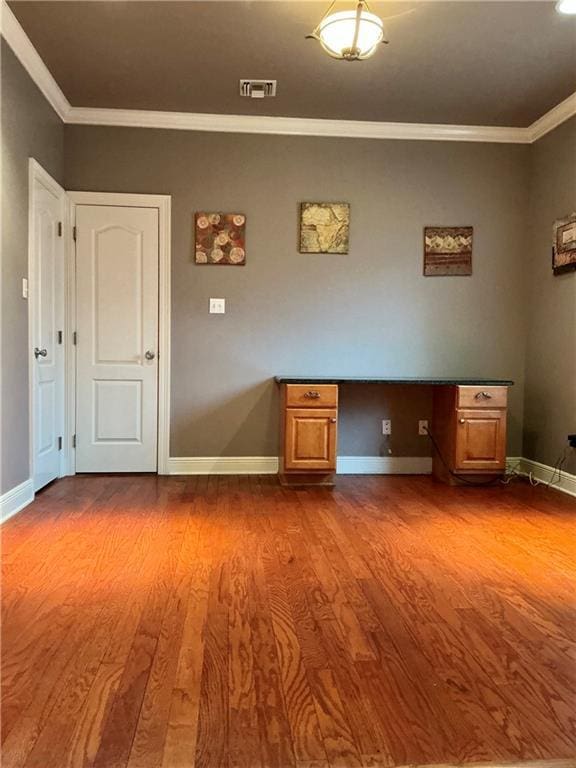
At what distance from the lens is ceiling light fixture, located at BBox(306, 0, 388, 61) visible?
2.46 meters

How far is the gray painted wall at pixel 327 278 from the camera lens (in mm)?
4066

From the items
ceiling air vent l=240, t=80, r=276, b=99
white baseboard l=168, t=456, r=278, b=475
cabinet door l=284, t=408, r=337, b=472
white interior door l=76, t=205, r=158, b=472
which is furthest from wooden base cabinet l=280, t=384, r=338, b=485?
ceiling air vent l=240, t=80, r=276, b=99

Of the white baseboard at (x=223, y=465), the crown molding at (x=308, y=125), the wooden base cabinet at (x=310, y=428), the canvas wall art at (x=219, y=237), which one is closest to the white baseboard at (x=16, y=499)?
the white baseboard at (x=223, y=465)

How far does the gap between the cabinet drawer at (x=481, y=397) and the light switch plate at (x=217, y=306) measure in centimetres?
182

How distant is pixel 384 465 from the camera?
4.27 meters

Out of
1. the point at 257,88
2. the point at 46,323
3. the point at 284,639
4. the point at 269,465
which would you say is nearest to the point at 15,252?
the point at 46,323

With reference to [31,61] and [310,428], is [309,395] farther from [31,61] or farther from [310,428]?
[31,61]

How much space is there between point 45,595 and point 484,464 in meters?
2.92

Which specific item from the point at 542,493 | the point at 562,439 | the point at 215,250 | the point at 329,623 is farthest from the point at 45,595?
the point at 562,439

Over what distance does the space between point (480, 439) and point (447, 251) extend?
1.50m

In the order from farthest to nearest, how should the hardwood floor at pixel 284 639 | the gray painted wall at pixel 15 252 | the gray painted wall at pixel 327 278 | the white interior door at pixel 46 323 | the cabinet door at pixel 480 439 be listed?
the gray painted wall at pixel 327 278, the cabinet door at pixel 480 439, the white interior door at pixel 46 323, the gray painted wall at pixel 15 252, the hardwood floor at pixel 284 639

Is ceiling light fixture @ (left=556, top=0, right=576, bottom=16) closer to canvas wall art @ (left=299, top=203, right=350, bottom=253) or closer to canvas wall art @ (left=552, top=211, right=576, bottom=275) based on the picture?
canvas wall art @ (left=552, top=211, right=576, bottom=275)

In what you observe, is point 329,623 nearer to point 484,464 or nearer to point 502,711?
point 502,711

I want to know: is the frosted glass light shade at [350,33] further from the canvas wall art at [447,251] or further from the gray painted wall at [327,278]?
the canvas wall art at [447,251]
